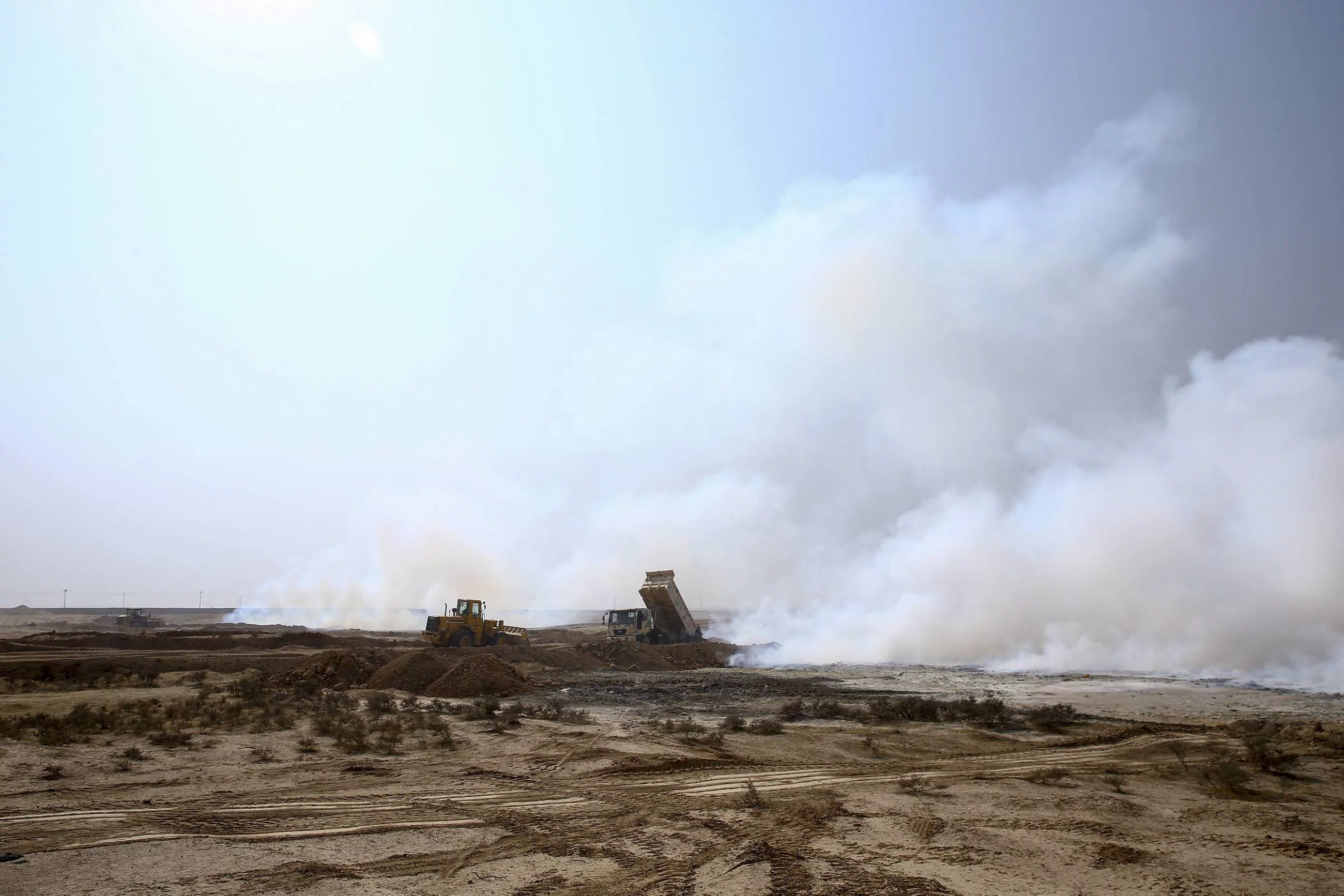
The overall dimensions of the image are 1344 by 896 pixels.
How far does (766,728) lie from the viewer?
52.4ft

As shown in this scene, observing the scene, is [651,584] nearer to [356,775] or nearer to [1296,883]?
[356,775]

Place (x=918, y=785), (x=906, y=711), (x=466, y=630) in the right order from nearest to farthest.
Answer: (x=918, y=785), (x=906, y=711), (x=466, y=630)

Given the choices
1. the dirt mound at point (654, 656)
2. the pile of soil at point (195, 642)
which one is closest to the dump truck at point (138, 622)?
the pile of soil at point (195, 642)

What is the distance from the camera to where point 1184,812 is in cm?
927

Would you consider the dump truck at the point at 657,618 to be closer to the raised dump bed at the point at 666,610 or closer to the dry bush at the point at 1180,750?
the raised dump bed at the point at 666,610

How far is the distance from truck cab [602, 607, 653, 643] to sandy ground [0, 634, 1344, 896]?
28.9 meters

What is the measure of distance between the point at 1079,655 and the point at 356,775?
31902 mm

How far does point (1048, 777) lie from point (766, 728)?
19.8 ft

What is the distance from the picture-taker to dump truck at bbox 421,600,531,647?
38.4 m

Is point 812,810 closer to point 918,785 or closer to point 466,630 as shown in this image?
point 918,785

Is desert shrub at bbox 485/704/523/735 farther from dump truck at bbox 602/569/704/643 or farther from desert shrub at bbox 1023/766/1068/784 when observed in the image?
dump truck at bbox 602/569/704/643

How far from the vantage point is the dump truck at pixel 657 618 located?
44312mm

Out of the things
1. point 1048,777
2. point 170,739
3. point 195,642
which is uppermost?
point 1048,777

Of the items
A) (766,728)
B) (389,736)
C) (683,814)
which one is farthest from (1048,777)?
(389,736)
